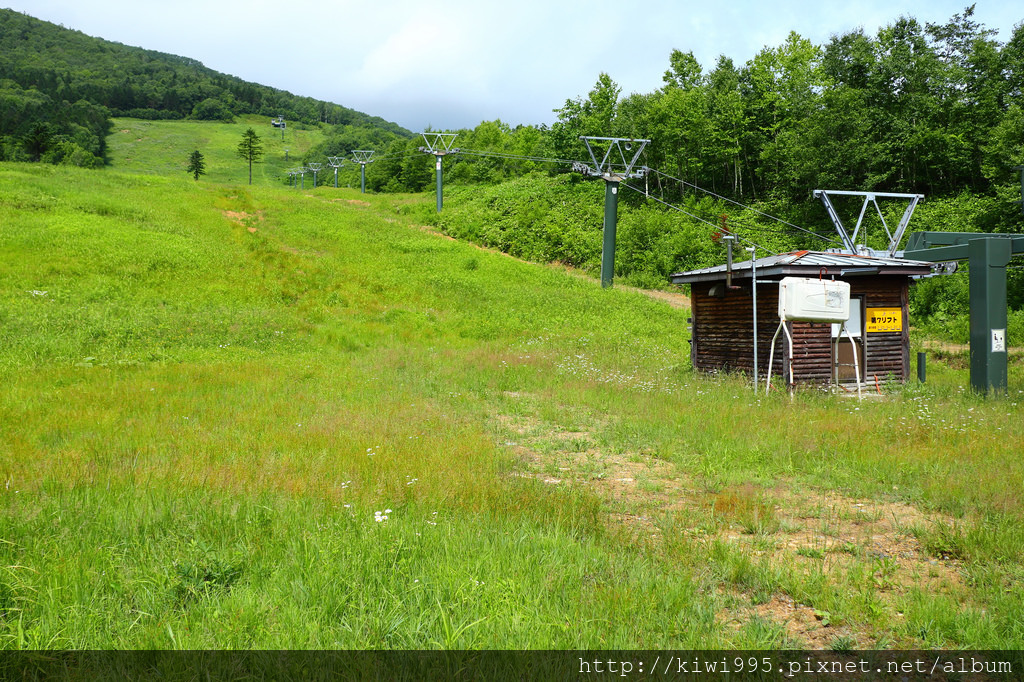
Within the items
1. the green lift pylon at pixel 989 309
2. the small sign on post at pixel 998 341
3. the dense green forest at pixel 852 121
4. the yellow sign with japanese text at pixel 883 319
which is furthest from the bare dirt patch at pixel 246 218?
the small sign on post at pixel 998 341

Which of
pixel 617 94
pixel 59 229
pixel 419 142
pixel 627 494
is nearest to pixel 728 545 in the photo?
pixel 627 494

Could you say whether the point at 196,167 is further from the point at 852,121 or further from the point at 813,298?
the point at 813,298

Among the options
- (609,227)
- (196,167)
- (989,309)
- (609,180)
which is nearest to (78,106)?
(196,167)

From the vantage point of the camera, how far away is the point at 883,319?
59.6 feet

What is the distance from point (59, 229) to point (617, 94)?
60324 mm

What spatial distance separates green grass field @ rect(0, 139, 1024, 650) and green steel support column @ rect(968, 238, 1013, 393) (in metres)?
1.30

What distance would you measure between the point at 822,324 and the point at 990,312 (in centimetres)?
382

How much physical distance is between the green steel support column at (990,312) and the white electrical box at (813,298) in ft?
9.82

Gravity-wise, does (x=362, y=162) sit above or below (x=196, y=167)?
below

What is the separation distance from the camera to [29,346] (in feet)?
57.2

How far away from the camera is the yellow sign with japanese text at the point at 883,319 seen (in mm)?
18062

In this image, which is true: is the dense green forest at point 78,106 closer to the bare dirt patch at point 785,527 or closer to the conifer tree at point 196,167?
the conifer tree at point 196,167

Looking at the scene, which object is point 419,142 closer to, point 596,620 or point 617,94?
point 617,94

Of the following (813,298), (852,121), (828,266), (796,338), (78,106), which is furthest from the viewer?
(78,106)
